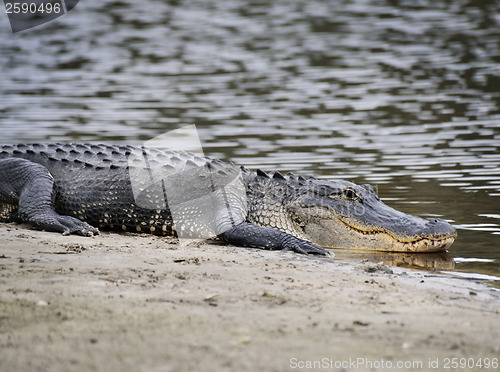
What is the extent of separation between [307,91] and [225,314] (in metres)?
11.1

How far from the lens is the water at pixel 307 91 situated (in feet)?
29.2

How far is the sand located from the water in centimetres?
154

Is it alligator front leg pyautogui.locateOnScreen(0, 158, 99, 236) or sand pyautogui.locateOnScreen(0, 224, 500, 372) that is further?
alligator front leg pyautogui.locateOnScreen(0, 158, 99, 236)

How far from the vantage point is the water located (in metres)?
8.91

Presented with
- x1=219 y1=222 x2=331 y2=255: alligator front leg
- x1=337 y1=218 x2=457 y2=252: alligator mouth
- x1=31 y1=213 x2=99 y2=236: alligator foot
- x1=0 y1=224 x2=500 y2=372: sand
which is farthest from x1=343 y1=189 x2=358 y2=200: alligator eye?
x1=31 y1=213 x2=99 y2=236: alligator foot

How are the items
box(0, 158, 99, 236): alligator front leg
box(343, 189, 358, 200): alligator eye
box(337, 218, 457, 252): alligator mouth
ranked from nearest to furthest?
box(0, 158, 99, 236): alligator front leg
box(337, 218, 457, 252): alligator mouth
box(343, 189, 358, 200): alligator eye

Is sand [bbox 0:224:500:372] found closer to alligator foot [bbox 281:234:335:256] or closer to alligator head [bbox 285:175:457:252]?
alligator foot [bbox 281:234:335:256]

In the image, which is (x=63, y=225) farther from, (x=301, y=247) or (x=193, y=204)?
(x=301, y=247)

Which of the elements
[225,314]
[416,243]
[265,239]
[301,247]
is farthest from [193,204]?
[225,314]

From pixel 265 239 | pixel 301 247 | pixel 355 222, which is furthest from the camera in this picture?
pixel 355 222

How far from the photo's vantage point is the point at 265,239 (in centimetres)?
592

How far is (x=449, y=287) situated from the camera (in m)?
4.58

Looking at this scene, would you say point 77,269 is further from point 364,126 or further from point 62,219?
point 364,126

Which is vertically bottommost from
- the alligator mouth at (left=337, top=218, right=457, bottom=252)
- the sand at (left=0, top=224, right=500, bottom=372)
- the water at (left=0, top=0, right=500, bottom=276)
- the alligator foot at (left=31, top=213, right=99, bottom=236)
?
the water at (left=0, top=0, right=500, bottom=276)
